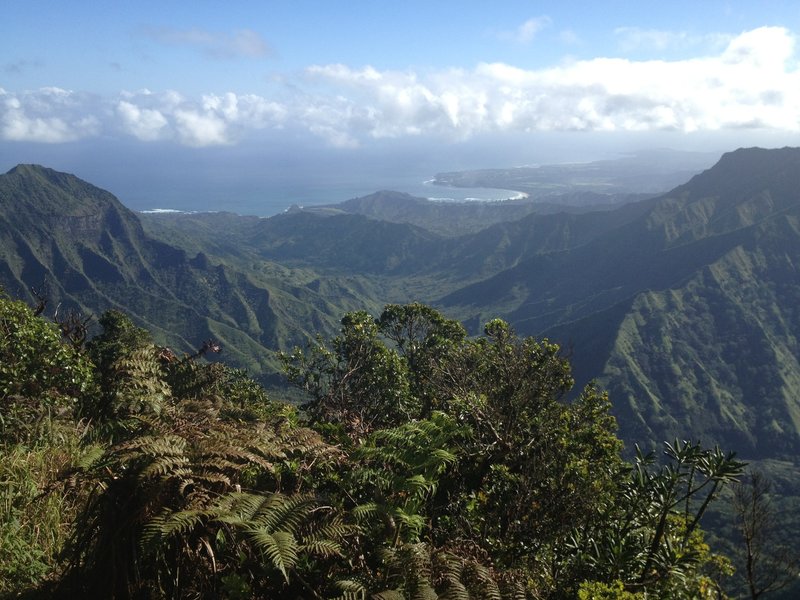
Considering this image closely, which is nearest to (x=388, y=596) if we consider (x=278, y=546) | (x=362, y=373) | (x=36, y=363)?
(x=278, y=546)

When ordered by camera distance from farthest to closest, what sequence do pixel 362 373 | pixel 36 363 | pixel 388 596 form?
pixel 362 373, pixel 36 363, pixel 388 596

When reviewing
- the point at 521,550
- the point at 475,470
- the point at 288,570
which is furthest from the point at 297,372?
the point at 288,570

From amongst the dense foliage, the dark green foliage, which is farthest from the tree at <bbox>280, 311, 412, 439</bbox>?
the dark green foliage

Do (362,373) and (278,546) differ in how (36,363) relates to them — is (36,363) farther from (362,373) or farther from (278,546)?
(278,546)

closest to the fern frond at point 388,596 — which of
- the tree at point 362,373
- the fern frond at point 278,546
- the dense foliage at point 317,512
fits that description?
the dense foliage at point 317,512

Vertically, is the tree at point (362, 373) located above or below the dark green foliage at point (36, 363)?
below

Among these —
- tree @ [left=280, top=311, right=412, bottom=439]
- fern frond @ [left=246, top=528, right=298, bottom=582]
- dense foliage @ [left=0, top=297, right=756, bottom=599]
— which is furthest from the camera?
tree @ [left=280, top=311, right=412, bottom=439]

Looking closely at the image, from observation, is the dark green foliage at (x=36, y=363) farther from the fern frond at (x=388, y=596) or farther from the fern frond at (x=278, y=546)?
the fern frond at (x=388, y=596)

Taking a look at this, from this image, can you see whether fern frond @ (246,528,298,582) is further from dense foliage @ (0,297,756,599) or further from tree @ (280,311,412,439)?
tree @ (280,311,412,439)

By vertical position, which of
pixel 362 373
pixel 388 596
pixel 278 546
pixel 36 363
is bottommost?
pixel 362 373

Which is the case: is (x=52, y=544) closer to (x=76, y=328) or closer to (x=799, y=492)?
(x=76, y=328)

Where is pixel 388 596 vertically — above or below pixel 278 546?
below
